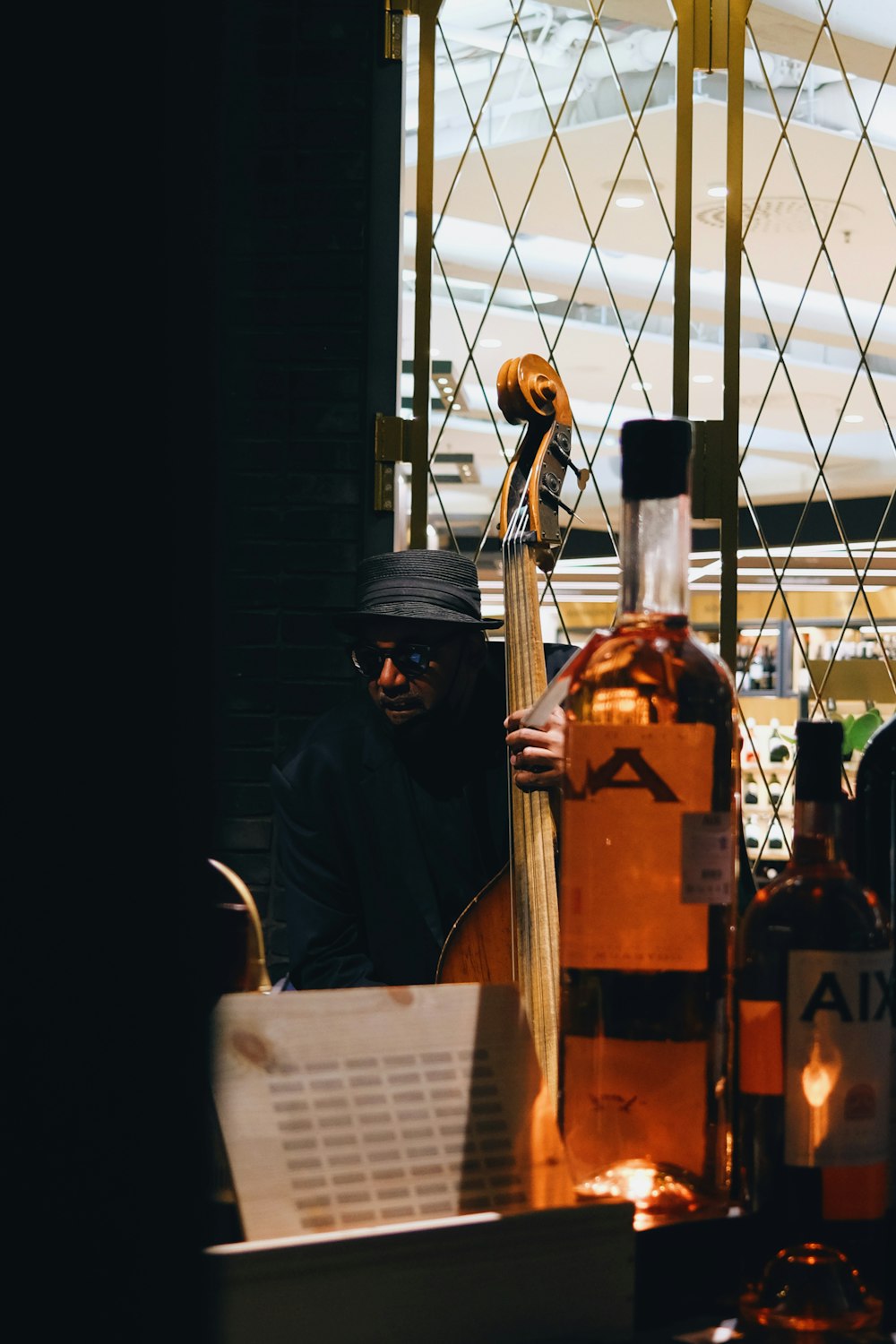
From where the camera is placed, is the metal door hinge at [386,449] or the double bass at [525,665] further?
the metal door hinge at [386,449]

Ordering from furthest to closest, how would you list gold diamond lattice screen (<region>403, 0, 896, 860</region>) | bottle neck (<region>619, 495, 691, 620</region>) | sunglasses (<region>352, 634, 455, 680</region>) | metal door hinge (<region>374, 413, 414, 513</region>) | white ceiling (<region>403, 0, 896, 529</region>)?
white ceiling (<region>403, 0, 896, 529</region>)
gold diamond lattice screen (<region>403, 0, 896, 860</region>)
metal door hinge (<region>374, 413, 414, 513</region>)
sunglasses (<region>352, 634, 455, 680</region>)
bottle neck (<region>619, 495, 691, 620</region>)

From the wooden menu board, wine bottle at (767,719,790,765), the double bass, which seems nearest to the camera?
the wooden menu board

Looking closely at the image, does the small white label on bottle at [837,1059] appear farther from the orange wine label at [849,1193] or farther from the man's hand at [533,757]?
the man's hand at [533,757]

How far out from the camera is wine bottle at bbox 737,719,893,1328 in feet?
1.88

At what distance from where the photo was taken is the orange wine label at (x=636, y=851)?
0.60m

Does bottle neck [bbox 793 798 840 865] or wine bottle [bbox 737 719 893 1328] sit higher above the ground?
bottle neck [bbox 793 798 840 865]

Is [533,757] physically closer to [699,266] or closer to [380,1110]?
[380,1110]

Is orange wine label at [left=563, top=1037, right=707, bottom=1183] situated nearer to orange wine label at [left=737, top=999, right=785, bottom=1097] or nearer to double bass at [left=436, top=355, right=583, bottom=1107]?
orange wine label at [left=737, top=999, right=785, bottom=1097]

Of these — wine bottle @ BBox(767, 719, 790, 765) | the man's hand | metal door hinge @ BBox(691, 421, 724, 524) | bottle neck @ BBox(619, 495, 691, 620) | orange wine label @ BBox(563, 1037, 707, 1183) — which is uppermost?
metal door hinge @ BBox(691, 421, 724, 524)

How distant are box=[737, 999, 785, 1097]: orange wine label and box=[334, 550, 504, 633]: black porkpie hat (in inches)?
65.8

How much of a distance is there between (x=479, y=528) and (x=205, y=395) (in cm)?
1309

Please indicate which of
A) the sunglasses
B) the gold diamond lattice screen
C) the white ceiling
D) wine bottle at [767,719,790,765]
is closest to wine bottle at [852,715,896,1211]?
the sunglasses

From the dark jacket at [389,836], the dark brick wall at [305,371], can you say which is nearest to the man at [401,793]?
the dark jacket at [389,836]

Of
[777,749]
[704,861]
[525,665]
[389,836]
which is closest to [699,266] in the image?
[777,749]
